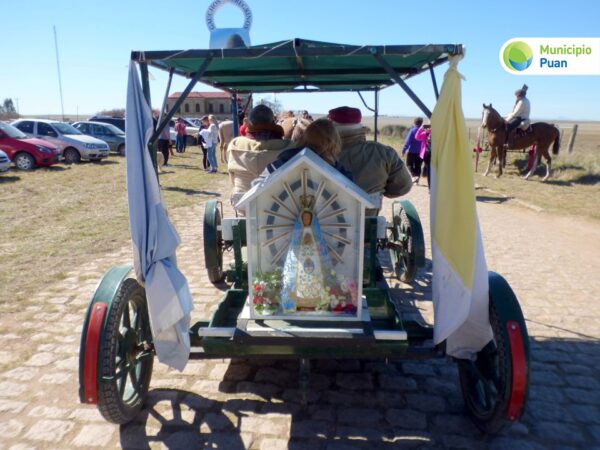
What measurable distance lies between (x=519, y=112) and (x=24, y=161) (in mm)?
17159

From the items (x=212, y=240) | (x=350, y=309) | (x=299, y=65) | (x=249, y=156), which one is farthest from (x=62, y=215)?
(x=350, y=309)

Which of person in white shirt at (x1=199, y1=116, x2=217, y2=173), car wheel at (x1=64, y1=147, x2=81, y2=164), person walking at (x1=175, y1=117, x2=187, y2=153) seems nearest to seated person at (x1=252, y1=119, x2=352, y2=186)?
person in white shirt at (x1=199, y1=116, x2=217, y2=173)

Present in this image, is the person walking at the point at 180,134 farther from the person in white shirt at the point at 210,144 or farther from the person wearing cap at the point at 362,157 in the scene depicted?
the person wearing cap at the point at 362,157

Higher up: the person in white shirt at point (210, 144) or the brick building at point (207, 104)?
the brick building at point (207, 104)

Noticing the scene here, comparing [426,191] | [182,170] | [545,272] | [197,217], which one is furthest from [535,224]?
[182,170]

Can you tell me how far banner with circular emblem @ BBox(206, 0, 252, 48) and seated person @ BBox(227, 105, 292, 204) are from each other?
1.00 metres

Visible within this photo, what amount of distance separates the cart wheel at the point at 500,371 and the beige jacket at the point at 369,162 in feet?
6.08

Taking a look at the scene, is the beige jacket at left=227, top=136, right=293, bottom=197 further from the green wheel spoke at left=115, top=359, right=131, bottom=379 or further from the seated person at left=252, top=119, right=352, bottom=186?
the green wheel spoke at left=115, top=359, right=131, bottom=379

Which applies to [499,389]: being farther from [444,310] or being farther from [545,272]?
[545,272]

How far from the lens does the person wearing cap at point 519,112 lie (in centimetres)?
1564

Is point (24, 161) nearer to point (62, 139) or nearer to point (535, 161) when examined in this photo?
point (62, 139)

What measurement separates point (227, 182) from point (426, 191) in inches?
244

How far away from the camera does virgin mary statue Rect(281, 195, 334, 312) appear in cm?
319

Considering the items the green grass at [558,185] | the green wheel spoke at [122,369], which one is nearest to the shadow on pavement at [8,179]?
the green wheel spoke at [122,369]
